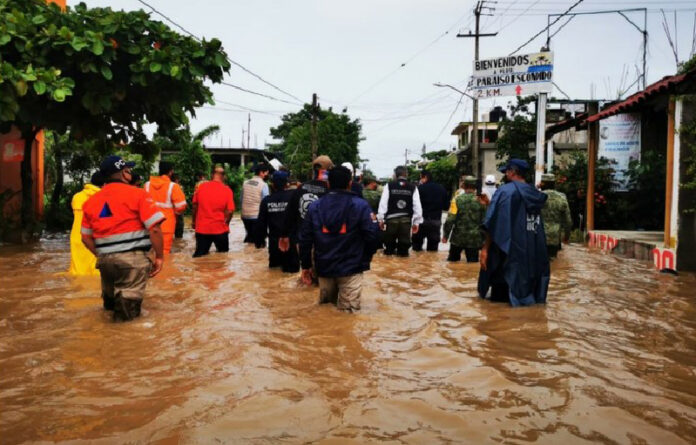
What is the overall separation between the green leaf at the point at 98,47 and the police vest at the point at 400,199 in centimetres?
503

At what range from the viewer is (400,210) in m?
11.1

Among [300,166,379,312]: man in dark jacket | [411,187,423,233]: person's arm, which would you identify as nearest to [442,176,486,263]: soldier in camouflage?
[411,187,423,233]: person's arm

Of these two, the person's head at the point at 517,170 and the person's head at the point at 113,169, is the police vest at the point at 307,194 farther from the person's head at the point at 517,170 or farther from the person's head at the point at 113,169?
the person's head at the point at 113,169

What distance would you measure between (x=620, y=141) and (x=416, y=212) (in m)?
6.52

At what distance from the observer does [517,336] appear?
17.8 ft

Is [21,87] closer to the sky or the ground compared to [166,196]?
closer to the sky

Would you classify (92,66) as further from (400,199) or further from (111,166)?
(400,199)

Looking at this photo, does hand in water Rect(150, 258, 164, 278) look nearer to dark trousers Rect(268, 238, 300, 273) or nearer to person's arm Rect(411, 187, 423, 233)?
dark trousers Rect(268, 238, 300, 273)

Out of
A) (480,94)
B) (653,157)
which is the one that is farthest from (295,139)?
(653,157)

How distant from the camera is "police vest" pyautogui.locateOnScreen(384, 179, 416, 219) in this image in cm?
1092

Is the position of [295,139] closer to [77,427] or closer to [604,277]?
[604,277]

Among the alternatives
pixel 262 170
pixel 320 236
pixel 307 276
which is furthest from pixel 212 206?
pixel 320 236

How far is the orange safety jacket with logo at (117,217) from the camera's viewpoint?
18.2 feet

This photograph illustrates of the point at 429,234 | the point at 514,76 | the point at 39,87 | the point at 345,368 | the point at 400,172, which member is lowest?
the point at 345,368
